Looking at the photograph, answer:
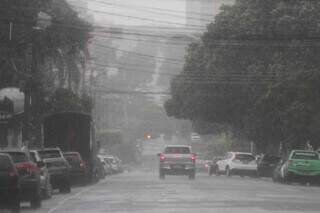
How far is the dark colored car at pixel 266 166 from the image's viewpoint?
62625 millimetres

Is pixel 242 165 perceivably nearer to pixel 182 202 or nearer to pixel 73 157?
pixel 73 157

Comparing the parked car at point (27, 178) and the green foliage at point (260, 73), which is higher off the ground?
the green foliage at point (260, 73)

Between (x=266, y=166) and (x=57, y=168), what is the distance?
28414mm

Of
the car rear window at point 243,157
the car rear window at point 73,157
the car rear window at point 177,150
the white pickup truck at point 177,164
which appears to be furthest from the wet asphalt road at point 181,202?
the car rear window at point 243,157

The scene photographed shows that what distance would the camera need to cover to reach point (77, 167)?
44844 mm

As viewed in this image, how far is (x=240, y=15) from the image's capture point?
65.1 m

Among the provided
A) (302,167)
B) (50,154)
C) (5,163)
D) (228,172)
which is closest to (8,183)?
(5,163)

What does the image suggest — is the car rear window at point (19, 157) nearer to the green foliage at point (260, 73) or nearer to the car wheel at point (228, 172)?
the green foliage at point (260, 73)

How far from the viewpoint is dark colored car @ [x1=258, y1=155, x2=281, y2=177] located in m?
62.6

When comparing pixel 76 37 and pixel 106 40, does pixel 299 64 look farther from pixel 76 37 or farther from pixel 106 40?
pixel 106 40

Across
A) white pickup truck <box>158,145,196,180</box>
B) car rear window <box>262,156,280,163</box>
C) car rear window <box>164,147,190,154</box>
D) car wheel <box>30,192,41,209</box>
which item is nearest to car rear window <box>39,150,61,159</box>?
car wheel <box>30,192,41,209</box>

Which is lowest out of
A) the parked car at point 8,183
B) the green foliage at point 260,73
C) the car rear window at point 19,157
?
the parked car at point 8,183

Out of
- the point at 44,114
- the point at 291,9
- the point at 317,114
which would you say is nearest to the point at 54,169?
the point at 44,114

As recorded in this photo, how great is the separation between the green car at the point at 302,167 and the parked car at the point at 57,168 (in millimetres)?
14825
